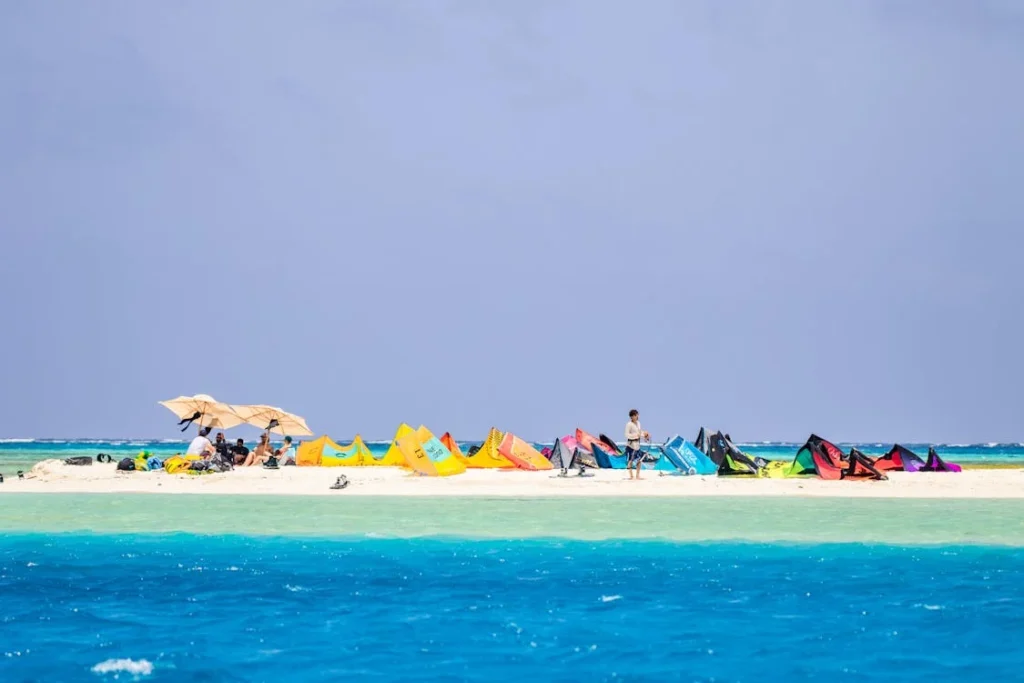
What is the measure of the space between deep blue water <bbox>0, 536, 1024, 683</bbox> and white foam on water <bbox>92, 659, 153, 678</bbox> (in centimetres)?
3

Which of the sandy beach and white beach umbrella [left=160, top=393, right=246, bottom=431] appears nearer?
the sandy beach

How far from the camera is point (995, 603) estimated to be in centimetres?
1095

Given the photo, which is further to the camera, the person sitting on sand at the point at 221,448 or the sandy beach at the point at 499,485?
the person sitting on sand at the point at 221,448

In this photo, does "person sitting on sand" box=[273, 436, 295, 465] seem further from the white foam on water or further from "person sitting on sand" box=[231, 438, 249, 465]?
the white foam on water

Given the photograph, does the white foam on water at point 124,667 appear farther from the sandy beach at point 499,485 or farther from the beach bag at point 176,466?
the beach bag at point 176,466

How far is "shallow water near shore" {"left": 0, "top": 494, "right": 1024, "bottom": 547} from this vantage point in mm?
17172

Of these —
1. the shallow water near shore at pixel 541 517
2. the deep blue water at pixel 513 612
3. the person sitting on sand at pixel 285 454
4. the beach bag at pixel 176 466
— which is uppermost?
the person sitting on sand at pixel 285 454

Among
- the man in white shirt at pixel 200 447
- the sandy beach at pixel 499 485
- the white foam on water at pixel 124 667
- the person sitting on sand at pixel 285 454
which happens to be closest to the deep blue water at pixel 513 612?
the white foam on water at pixel 124 667

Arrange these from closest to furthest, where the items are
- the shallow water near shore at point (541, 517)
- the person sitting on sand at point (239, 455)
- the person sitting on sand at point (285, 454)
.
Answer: the shallow water near shore at point (541, 517) < the person sitting on sand at point (239, 455) < the person sitting on sand at point (285, 454)

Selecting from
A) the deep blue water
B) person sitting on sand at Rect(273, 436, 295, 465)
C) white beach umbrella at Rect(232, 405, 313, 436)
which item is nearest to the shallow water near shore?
the deep blue water

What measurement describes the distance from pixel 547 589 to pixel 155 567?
19.1 ft

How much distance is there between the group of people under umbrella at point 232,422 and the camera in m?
34.5

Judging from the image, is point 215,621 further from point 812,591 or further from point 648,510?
point 648,510

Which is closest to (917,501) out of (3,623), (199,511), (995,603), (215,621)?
(995,603)
